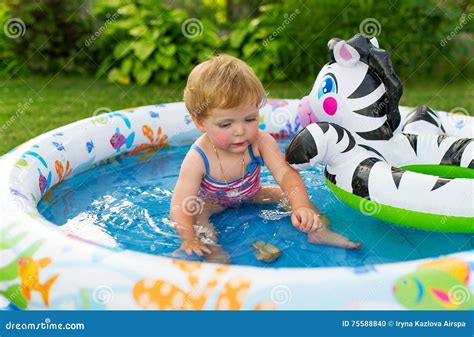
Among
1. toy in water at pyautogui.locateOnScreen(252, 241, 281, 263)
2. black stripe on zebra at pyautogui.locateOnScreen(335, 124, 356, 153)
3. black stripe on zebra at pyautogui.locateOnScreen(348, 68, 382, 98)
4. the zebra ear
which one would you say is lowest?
toy in water at pyautogui.locateOnScreen(252, 241, 281, 263)

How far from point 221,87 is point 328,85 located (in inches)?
21.1

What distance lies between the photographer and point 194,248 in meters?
2.62

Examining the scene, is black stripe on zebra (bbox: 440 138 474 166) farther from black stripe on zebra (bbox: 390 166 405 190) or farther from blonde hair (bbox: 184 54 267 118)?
blonde hair (bbox: 184 54 267 118)

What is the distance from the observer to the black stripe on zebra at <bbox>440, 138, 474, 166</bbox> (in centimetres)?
298

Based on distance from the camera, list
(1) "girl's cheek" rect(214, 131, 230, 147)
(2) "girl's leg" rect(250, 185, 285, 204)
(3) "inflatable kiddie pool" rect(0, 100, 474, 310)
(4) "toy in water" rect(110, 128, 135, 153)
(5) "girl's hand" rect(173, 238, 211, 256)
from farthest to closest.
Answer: (4) "toy in water" rect(110, 128, 135, 153), (2) "girl's leg" rect(250, 185, 285, 204), (1) "girl's cheek" rect(214, 131, 230, 147), (5) "girl's hand" rect(173, 238, 211, 256), (3) "inflatable kiddie pool" rect(0, 100, 474, 310)

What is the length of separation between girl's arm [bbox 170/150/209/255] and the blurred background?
3151 mm

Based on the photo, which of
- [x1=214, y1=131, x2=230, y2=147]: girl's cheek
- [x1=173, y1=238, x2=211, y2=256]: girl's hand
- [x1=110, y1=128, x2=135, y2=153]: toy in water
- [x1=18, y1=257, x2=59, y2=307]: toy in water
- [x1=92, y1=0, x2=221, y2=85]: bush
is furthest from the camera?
[x1=92, y1=0, x2=221, y2=85]: bush

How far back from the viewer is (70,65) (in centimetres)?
693

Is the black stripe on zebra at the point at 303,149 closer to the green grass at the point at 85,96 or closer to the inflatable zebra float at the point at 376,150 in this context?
the inflatable zebra float at the point at 376,150

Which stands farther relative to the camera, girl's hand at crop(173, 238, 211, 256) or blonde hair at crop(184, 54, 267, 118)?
blonde hair at crop(184, 54, 267, 118)

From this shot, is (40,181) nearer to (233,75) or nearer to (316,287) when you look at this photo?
(233,75)

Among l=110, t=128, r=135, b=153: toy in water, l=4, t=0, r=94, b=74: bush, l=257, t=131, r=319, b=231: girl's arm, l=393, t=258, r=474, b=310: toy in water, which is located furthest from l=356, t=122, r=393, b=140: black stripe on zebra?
l=4, t=0, r=94, b=74: bush

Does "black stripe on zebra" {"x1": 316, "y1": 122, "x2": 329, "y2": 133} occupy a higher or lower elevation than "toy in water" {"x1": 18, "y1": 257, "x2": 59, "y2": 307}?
higher

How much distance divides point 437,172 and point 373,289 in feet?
4.00
